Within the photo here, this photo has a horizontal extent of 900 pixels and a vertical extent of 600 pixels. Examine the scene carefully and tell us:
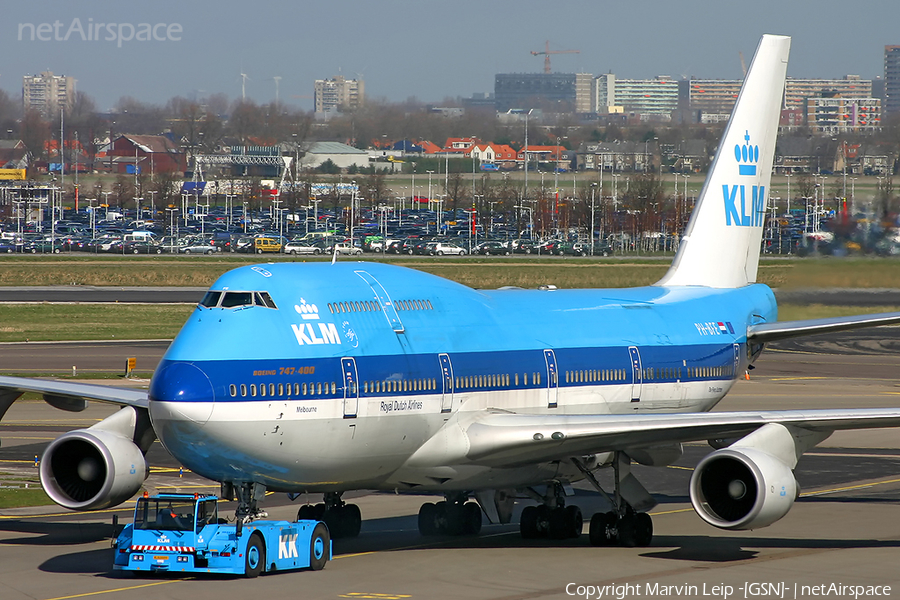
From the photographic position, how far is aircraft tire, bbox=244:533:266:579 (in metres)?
22.2

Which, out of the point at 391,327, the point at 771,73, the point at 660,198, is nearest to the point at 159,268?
the point at 660,198

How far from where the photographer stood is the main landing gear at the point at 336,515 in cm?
2797

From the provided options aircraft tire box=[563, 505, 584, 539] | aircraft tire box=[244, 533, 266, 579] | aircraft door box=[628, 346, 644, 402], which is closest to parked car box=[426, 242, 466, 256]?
aircraft door box=[628, 346, 644, 402]

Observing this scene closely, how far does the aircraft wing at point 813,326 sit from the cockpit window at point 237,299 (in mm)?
16027

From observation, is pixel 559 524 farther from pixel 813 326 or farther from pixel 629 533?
pixel 813 326

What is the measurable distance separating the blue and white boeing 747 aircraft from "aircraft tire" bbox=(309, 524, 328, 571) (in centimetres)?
87

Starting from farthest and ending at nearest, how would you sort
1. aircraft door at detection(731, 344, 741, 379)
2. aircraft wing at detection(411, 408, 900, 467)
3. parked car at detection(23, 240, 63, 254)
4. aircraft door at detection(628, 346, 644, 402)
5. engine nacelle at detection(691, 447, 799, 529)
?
parked car at detection(23, 240, 63, 254) → aircraft door at detection(731, 344, 741, 379) → aircraft door at detection(628, 346, 644, 402) → aircraft wing at detection(411, 408, 900, 467) → engine nacelle at detection(691, 447, 799, 529)

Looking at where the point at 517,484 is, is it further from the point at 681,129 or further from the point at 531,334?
the point at 681,129

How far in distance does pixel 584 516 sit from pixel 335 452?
10.7 m

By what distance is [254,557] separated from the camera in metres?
22.4

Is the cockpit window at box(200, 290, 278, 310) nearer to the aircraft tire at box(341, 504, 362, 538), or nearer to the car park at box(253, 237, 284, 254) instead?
the aircraft tire at box(341, 504, 362, 538)

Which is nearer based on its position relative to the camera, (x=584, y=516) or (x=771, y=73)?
(x=584, y=516)

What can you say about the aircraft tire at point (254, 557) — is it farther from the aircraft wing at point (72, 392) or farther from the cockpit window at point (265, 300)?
the aircraft wing at point (72, 392)

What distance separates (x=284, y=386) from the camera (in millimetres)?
22766
